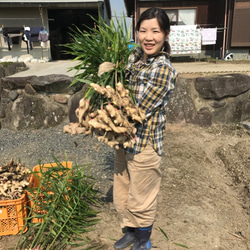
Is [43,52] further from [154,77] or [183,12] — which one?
[154,77]

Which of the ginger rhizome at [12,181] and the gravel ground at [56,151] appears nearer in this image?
the ginger rhizome at [12,181]

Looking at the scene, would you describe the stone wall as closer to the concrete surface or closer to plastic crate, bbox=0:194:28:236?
the concrete surface

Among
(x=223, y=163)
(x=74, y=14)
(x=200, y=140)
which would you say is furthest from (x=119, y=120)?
(x=74, y=14)

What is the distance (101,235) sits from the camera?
2426 mm

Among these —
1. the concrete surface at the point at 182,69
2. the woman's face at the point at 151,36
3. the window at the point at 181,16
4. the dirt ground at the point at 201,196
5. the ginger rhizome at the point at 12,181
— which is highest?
the window at the point at 181,16

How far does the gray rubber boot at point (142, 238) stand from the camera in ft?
6.89

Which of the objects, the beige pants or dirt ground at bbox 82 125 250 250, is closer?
the beige pants

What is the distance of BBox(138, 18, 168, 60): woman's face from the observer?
5.92 ft

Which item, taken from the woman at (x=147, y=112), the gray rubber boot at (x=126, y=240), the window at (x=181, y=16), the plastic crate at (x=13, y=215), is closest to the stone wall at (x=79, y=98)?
the plastic crate at (x=13, y=215)

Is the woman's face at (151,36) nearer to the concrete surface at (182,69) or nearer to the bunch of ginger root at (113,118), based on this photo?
the bunch of ginger root at (113,118)

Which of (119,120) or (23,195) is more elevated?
(119,120)

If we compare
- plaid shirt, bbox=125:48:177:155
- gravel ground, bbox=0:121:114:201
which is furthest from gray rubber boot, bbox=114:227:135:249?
plaid shirt, bbox=125:48:177:155

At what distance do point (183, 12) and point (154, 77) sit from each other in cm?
988

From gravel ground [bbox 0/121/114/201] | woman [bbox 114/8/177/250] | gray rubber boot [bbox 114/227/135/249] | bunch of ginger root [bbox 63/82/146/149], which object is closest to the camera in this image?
bunch of ginger root [bbox 63/82/146/149]
